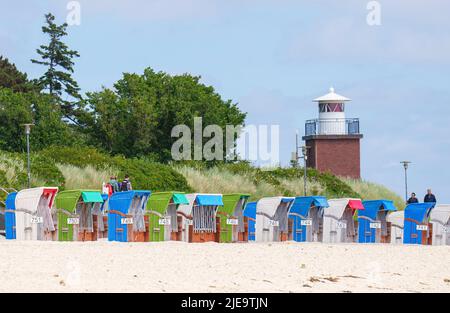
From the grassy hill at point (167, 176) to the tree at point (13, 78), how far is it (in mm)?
21942

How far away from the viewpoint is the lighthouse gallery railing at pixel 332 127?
212 ft

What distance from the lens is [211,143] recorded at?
6303 cm

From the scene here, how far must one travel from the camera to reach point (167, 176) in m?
49.9

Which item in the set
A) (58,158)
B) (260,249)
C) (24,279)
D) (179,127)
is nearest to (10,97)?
(179,127)

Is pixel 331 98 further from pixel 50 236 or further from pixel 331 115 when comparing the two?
pixel 50 236

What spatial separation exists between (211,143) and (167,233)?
110 feet

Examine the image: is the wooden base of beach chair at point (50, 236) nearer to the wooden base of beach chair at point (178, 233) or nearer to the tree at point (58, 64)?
the wooden base of beach chair at point (178, 233)

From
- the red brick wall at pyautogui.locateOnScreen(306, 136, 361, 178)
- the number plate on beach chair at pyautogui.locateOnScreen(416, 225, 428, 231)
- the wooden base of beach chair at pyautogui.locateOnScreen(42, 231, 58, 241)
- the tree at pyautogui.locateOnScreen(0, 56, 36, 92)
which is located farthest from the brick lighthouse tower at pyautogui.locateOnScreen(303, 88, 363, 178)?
the wooden base of beach chair at pyautogui.locateOnScreen(42, 231, 58, 241)

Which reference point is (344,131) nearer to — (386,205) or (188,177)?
(188,177)

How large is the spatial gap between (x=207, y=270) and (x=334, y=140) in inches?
1805

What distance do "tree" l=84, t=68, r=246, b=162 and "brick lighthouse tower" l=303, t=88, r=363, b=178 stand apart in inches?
195

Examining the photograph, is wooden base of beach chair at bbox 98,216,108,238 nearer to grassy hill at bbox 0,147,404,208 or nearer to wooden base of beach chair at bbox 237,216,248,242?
wooden base of beach chair at bbox 237,216,248,242

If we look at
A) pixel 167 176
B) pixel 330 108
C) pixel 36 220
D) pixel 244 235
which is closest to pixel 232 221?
pixel 244 235

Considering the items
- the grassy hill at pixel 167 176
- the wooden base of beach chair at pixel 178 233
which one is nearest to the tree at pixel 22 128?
the grassy hill at pixel 167 176
